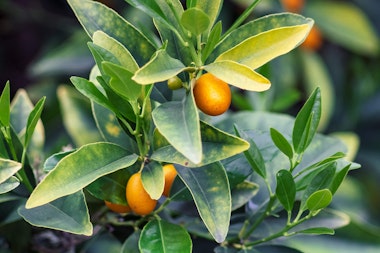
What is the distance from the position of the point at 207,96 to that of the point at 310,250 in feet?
1.51

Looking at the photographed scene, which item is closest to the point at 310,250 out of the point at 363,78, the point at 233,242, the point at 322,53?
the point at 233,242

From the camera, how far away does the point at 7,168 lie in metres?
0.61

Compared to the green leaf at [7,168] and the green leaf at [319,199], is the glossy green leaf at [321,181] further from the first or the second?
the green leaf at [7,168]

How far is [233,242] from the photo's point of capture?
0.72 meters

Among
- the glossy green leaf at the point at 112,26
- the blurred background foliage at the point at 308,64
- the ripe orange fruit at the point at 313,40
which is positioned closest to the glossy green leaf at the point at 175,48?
the glossy green leaf at the point at 112,26

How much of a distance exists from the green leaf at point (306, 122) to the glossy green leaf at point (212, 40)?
10 centimetres

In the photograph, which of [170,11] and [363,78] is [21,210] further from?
Result: [363,78]

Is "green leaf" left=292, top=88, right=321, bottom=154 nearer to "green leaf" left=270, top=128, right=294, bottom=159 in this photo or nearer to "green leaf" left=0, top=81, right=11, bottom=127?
"green leaf" left=270, top=128, right=294, bottom=159

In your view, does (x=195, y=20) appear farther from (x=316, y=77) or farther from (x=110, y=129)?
(x=316, y=77)

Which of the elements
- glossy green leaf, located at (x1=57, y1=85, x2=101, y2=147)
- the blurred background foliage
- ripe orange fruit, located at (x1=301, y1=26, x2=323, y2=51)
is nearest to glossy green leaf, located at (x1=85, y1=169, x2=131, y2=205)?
glossy green leaf, located at (x1=57, y1=85, x2=101, y2=147)

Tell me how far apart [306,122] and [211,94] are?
12 centimetres

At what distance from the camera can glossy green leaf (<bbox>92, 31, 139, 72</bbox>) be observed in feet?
1.96

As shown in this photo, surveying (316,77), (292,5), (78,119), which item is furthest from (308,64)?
(78,119)

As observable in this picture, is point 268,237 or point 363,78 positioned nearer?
point 268,237
